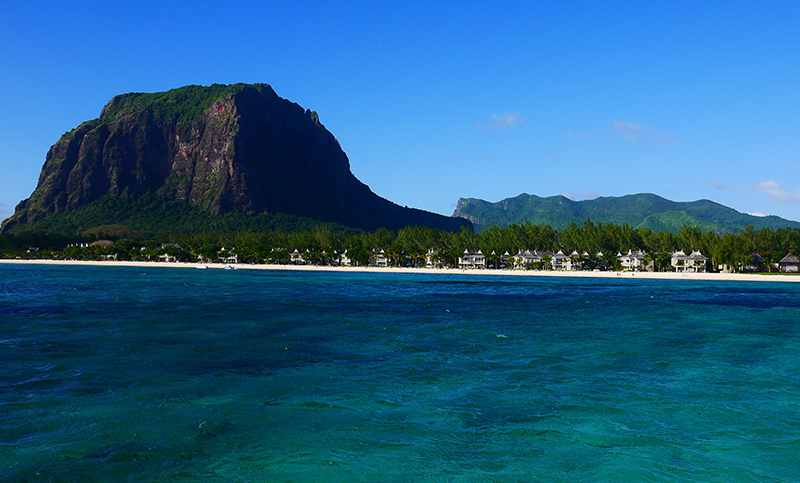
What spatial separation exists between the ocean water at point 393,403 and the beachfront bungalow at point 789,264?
455ft

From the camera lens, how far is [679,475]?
41.9 ft

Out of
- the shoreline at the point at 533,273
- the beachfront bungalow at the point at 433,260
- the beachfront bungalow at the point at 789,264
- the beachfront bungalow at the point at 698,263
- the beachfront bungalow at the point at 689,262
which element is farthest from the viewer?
the beachfront bungalow at the point at 433,260

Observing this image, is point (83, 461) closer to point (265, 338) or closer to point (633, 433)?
point (633, 433)

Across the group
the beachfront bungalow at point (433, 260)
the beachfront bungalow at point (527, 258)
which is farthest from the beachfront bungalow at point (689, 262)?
the beachfront bungalow at point (433, 260)

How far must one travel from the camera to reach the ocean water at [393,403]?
13172 mm

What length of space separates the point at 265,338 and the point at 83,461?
1988 cm

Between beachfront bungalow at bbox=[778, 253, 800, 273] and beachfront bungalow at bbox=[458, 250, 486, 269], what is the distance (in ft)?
276

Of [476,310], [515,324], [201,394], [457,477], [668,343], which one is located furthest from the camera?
[476,310]

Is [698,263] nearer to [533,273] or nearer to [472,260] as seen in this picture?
[533,273]

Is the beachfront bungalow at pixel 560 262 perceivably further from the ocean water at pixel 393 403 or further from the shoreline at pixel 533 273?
the ocean water at pixel 393 403

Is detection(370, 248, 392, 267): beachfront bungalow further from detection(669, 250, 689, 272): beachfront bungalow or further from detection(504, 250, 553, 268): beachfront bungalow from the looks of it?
detection(669, 250, 689, 272): beachfront bungalow

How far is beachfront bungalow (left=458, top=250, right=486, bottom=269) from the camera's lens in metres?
184

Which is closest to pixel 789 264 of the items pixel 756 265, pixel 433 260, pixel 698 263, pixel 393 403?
pixel 756 265

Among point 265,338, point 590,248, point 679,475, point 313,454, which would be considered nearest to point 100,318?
point 265,338
